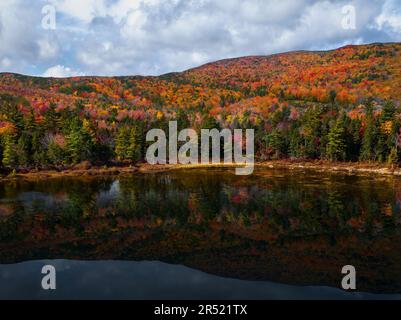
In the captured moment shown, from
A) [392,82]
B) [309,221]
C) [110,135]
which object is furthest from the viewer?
[392,82]

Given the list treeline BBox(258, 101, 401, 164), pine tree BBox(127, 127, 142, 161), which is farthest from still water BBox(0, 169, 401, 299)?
pine tree BBox(127, 127, 142, 161)

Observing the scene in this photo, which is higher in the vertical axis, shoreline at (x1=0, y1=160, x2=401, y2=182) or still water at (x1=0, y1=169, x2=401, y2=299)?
shoreline at (x1=0, y1=160, x2=401, y2=182)

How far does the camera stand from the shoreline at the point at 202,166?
218 feet

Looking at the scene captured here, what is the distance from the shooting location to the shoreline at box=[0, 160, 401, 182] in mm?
66562

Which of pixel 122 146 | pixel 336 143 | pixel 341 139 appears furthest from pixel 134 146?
pixel 341 139

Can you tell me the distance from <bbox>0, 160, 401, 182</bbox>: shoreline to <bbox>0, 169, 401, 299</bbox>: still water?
20.3 metres

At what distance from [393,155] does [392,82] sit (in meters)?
122

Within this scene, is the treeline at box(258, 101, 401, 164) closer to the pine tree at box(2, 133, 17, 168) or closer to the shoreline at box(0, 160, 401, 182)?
the shoreline at box(0, 160, 401, 182)

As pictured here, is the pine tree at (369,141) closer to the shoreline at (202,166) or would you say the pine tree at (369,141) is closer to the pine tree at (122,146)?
the shoreline at (202,166)

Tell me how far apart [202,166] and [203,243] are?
59424 millimetres

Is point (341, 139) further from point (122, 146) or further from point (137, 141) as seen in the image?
point (122, 146)

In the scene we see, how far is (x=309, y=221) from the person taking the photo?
103ft
